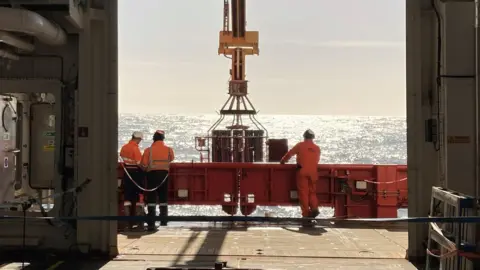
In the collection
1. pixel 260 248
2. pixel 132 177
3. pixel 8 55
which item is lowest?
pixel 260 248

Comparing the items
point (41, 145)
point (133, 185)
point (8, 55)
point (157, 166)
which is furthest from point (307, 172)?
point (8, 55)

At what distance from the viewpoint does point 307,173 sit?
10727 millimetres

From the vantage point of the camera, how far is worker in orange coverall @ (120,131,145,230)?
10.4m

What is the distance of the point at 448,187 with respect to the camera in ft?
21.7

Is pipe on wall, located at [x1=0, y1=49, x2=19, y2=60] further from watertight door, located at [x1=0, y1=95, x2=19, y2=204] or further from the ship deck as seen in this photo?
the ship deck

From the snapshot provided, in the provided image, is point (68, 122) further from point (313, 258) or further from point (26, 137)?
point (313, 258)

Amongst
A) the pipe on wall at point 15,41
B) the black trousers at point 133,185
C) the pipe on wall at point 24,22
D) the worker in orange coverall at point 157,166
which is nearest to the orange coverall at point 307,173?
the worker in orange coverall at point 157,166

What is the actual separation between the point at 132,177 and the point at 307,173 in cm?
329

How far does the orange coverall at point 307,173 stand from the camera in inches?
419

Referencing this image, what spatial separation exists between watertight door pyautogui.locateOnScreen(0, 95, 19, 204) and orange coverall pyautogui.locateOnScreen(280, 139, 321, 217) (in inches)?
194

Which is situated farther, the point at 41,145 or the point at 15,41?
the point at 41,145

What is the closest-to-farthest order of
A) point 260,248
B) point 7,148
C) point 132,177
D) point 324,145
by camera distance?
point 260,248 → point 7,148 → point 132,177 → point 324,145

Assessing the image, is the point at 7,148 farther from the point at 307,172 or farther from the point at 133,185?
the point at 307,172

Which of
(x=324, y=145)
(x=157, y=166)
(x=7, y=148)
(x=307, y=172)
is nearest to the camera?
(x=7, y=148)
